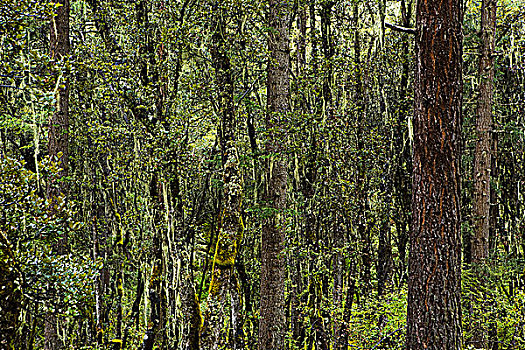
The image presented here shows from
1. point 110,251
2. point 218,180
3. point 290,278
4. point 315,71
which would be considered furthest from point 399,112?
→ point 110,251

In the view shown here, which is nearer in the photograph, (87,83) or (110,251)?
(87,83)

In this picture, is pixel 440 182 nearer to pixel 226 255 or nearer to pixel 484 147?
pixel 226 255

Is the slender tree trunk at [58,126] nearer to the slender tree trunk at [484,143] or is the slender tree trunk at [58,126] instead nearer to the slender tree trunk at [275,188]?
the slender tree trunk at [275,188]

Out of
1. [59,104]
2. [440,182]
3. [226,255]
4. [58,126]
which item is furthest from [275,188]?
[59,104]

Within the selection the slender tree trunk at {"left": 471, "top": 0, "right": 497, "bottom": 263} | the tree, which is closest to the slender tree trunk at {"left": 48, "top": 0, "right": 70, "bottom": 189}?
the tree

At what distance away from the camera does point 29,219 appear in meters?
5.57

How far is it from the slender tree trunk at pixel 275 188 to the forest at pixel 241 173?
0.03 meters

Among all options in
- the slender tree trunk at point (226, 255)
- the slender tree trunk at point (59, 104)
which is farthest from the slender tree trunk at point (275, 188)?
the slender tree trunk at point (59, 104)

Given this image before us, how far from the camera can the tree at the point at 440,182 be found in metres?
5.52

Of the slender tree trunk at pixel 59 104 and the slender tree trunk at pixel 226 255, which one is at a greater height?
the slender tree trunk at pixel 59 104

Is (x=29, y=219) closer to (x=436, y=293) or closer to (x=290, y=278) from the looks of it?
(x=436, y=293)

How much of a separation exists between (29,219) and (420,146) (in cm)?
480

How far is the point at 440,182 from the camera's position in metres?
5.54

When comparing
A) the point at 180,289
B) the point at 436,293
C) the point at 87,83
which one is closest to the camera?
the point at 436,293
